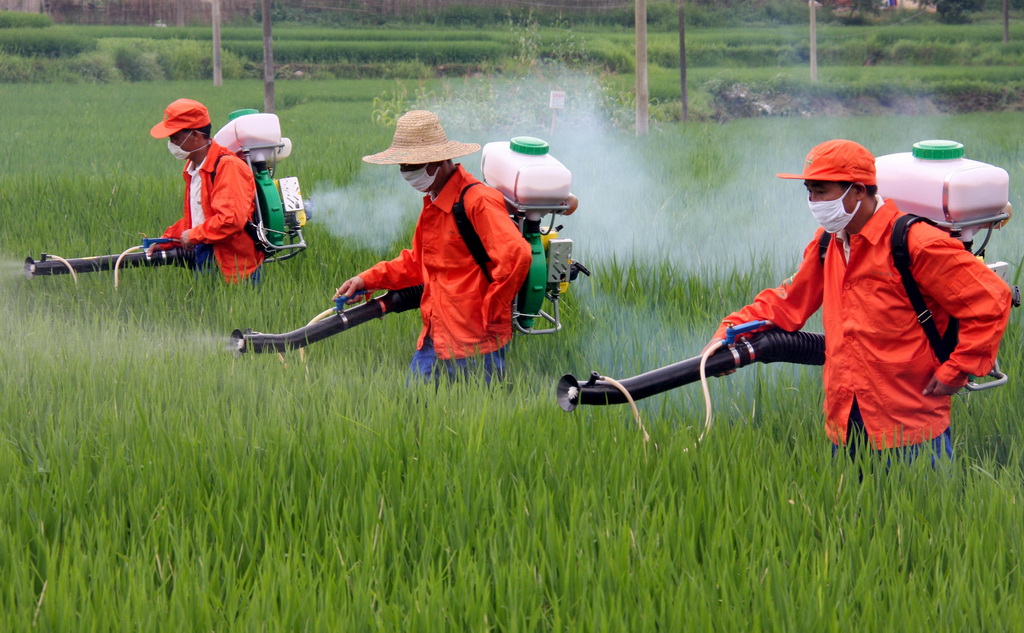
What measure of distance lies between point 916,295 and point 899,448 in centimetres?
51

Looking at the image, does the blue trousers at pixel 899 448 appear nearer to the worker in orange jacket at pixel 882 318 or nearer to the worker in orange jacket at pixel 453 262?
the worker in orange jacket at pixel 882 318

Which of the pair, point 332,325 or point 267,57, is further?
point 267,57

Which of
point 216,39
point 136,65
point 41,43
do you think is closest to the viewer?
point 216,39

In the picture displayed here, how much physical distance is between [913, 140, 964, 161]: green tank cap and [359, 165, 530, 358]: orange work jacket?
1.53 metres

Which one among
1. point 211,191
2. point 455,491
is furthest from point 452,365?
point 211,191

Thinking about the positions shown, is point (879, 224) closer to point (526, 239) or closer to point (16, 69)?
point (526, 239)

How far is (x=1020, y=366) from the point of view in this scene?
4500 millimetres

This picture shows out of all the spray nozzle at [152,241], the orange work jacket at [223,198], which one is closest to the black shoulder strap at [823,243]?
the orange work jacket at [223,198]

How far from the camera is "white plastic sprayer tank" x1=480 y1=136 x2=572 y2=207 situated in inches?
171

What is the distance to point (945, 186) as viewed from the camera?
328cm

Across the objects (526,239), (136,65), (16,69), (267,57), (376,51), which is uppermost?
(376,51)

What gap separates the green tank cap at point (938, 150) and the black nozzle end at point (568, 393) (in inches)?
49.6

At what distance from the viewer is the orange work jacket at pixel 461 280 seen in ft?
14.2

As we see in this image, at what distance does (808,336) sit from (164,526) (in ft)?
7.03
